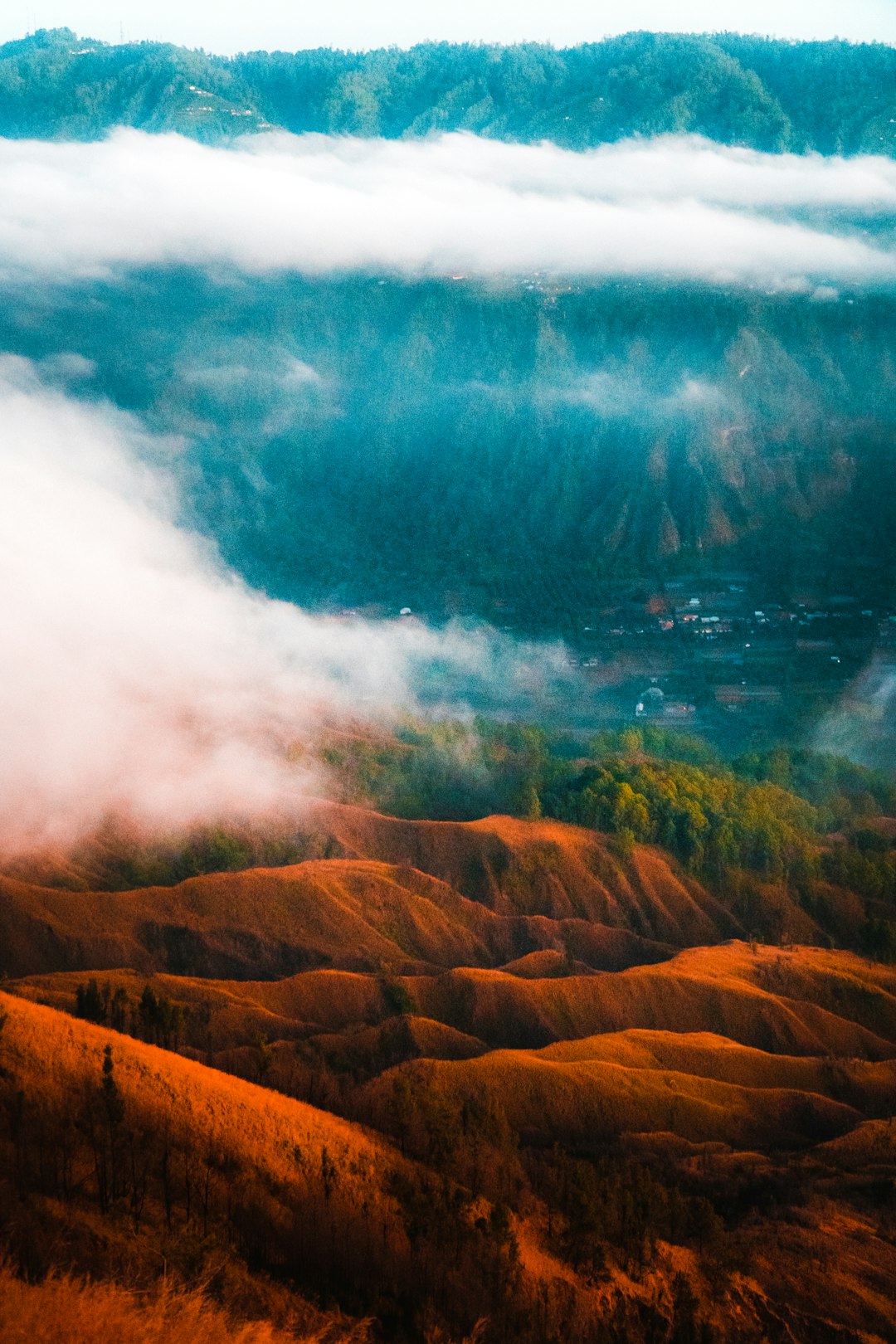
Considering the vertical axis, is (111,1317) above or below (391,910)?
above

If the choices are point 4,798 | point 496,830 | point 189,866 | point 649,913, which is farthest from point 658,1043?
point 4,798

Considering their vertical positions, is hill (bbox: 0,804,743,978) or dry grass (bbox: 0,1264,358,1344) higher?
dry grass (bbox: 0,1264,358,1344)

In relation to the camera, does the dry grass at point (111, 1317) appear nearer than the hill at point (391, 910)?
Yes

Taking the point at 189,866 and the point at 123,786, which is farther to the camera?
the point at 123,786

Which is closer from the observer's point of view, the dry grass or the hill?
the dry grass

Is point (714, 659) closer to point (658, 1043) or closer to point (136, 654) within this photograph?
point (136, 654)

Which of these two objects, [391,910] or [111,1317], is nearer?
[111,1317]

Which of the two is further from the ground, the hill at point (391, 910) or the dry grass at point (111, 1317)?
the dry grass at point (111, 1317)

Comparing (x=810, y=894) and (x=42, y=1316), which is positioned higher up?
(x=42, y=1316)

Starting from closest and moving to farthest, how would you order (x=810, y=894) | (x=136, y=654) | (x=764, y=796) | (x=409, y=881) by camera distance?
(x=409, y=881) → (x=810, y=894) → (x=764, y=796) → (x=136, y=654)

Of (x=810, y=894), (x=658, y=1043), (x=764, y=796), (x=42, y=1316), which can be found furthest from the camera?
(x=764, y=796)

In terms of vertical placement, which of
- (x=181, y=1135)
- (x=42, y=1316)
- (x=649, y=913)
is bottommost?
(x=649, y=913)
